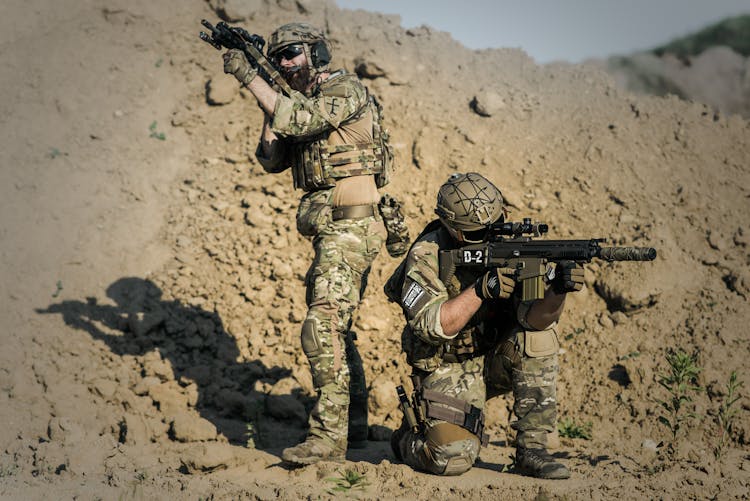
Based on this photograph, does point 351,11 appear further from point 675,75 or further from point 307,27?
point 307,27

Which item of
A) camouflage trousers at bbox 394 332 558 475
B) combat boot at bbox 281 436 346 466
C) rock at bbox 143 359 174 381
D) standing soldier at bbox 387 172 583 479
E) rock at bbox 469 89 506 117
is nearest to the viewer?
standing soldier at bbox 387 172 583 479

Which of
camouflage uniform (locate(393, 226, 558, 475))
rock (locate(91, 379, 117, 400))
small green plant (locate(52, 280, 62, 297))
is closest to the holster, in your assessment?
camouflage uniform (locate(393, 226, 558, 475))

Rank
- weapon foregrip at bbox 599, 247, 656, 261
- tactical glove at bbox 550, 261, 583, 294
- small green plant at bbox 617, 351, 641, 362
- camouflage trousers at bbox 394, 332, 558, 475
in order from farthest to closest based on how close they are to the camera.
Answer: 1. small green plant at bbox 617, 351, 641, 362
2. camouflage trousers at bbox 394, 332, 558, 475
3. tactical glove at bbox 550, 261, 583, 294
4. weapon foregrip at bbox 599, 247, 656, 261

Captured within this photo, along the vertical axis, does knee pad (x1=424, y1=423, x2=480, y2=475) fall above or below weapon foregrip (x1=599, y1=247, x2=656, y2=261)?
below

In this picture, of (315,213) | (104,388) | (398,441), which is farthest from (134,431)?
(315,213)

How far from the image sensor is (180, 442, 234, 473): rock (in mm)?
5531

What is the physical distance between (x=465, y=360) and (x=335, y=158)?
1689 millimetres

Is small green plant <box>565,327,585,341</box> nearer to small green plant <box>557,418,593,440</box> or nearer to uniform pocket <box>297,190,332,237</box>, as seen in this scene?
small green plant <box>557,418,593,440</box>

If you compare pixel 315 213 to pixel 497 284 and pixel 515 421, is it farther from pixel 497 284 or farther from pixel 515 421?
pixel 515 421

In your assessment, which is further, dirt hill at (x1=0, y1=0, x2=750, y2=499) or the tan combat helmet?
dirt hill at (x1=0, y1=0, x2=750, y2=499)

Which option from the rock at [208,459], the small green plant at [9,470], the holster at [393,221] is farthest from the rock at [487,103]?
the small green plant at [9,470]

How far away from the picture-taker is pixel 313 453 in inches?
215

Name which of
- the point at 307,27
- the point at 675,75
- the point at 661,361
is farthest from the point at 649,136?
the point at 307,27

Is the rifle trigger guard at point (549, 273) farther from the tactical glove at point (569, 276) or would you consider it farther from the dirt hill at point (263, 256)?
the dirt hill at point (263, 256)
